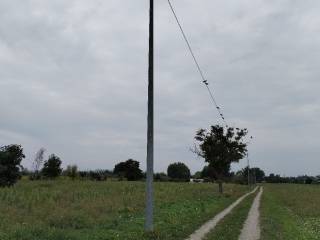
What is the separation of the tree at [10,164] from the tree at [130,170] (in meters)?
75.9

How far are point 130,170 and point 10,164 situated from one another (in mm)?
81719

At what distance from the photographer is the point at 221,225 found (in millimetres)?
23469

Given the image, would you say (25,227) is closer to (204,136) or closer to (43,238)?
(43,238)

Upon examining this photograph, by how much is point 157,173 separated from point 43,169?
7069 centimetres

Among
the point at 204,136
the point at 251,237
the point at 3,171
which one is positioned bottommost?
the point at 251,237

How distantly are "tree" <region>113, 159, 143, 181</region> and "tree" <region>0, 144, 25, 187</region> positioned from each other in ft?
249

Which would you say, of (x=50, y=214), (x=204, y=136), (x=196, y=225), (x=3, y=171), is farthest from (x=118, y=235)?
(x=204, y=136)

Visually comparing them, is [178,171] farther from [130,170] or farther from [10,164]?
[10,164]

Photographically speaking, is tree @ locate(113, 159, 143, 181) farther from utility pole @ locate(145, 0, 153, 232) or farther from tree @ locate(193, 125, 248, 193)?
utility pole @ locate(145, 0, 153, 232)

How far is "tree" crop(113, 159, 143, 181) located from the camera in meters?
138

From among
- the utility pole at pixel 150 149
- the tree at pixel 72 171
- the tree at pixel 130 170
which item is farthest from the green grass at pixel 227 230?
the tree at pixel 130 170

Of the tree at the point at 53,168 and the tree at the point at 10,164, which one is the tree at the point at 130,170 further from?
the tree at the point at 10,164

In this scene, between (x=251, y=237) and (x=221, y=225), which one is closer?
(x=251, y=237)

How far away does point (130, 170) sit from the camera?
14038 cm
